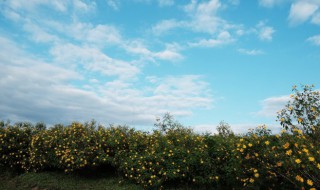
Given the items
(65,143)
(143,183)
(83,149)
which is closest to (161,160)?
(143,183)

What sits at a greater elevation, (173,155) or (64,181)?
(173,155)

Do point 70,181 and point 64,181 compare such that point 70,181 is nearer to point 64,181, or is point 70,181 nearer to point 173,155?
point 64,181

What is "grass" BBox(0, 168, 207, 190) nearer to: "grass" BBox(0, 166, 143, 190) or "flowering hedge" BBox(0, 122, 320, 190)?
"grass" BBox(0, 166, 143, 190)

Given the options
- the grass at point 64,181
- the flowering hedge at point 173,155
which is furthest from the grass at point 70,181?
the flowering hedge at point 173,155

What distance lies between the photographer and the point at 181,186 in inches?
377

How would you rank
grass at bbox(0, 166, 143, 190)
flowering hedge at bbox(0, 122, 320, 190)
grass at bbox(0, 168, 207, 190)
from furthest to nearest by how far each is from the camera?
grass at bbox(0, 166, 143, 190) → grass at bbox(0, 168, 207, 190) → flowering hedge at bbox(0, 122, 320, 190)

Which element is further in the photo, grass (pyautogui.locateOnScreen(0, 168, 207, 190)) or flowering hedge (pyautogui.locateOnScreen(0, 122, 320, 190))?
grass (pyautogui.locateOnScreen(0, 168, 207, 190))

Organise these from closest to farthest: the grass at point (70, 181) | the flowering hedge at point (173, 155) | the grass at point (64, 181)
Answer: the flowering hedge at point (173, 155)
the grass at point (70, 181)
the grass at point (64, 181)

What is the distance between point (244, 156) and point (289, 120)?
4.70 ft

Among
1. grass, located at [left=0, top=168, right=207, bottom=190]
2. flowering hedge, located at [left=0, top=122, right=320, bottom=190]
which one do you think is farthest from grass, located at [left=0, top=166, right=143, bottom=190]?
flowering hedge, located at [left=0, top=122, right=320, bottom=190]

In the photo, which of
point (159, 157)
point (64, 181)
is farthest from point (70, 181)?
point (159, 157)

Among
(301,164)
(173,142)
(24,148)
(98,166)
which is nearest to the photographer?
(301,164)

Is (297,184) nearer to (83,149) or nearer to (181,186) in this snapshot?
(181,186)

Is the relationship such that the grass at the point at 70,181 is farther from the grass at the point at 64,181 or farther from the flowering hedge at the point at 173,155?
the flowering hedge at the point at 173,155
